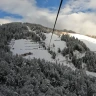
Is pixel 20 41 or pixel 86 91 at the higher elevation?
pixel 20 41

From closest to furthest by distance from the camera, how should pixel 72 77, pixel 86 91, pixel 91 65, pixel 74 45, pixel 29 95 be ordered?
pixel 29 95
pixel 86 91
pixel 72 77
pixel 91 65
pixel 74 45

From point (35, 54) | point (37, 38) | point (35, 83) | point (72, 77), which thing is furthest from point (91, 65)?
point (35, 83)

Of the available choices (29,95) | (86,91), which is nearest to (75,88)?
(86,91)

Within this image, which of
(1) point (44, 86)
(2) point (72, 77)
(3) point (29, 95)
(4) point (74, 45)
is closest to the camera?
(3) point (29, 95)

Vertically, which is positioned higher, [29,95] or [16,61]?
[16,61]

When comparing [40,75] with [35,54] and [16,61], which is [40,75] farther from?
[35,54]

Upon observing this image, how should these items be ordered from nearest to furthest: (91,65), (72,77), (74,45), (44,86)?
(44,86)
(72,77)
(91,65)
(74,45)

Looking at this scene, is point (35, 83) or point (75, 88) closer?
point (35, 83)

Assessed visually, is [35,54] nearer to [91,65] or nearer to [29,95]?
[91,65]

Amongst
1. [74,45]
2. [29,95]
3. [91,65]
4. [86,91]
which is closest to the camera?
[29,95]

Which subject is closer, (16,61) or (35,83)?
(35,83)
